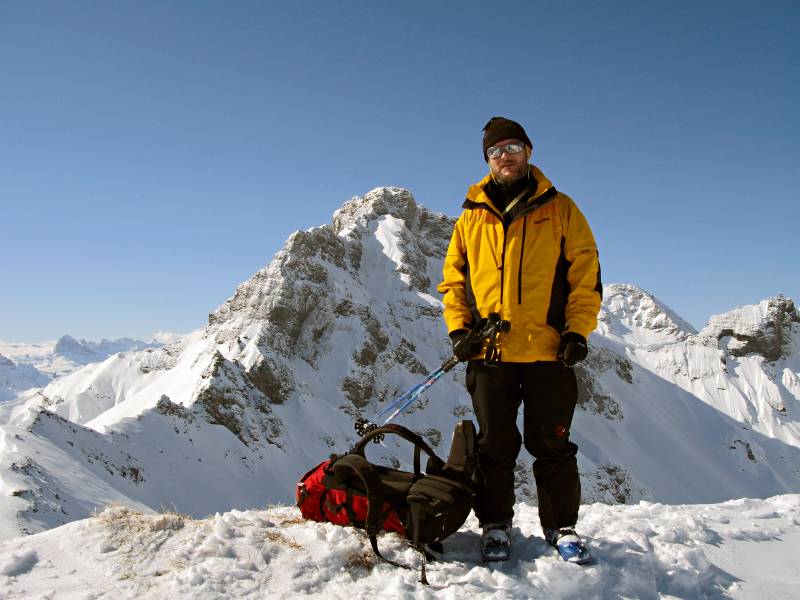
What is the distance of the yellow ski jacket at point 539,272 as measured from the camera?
420cm

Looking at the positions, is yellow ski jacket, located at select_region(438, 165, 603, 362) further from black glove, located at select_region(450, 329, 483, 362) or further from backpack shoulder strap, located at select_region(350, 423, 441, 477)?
backpack shoulder strap, located at select_region(350, 423, 441, 477)

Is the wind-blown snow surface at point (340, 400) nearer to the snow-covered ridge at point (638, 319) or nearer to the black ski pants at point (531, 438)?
the snow-covered ridge at point (638, 319)

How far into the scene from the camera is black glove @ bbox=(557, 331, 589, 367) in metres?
4.03

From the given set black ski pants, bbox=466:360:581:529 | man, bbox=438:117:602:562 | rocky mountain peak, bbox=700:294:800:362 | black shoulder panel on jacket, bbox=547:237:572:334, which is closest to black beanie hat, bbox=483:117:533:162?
man, bbox=438:117:602:562

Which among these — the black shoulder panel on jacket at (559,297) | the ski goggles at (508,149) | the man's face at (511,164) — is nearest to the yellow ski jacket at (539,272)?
the black shoulder panel on jacket at (559,297)

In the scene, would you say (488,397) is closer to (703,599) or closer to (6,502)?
(703,599)

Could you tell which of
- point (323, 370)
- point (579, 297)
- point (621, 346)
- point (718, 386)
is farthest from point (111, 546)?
point (621, 346)

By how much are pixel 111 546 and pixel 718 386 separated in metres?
127

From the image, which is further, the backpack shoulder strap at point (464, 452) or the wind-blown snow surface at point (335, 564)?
the backpack shoulder strap at point (464, 452)

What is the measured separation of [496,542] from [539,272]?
2.16 metres

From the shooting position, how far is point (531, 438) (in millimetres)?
4219

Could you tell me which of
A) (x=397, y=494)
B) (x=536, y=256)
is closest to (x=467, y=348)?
(x=536, y=256)

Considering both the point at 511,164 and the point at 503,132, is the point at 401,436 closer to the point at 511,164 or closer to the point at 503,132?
the point at 511,164

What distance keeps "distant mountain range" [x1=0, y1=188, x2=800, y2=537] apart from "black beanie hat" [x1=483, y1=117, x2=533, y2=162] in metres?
8.80
